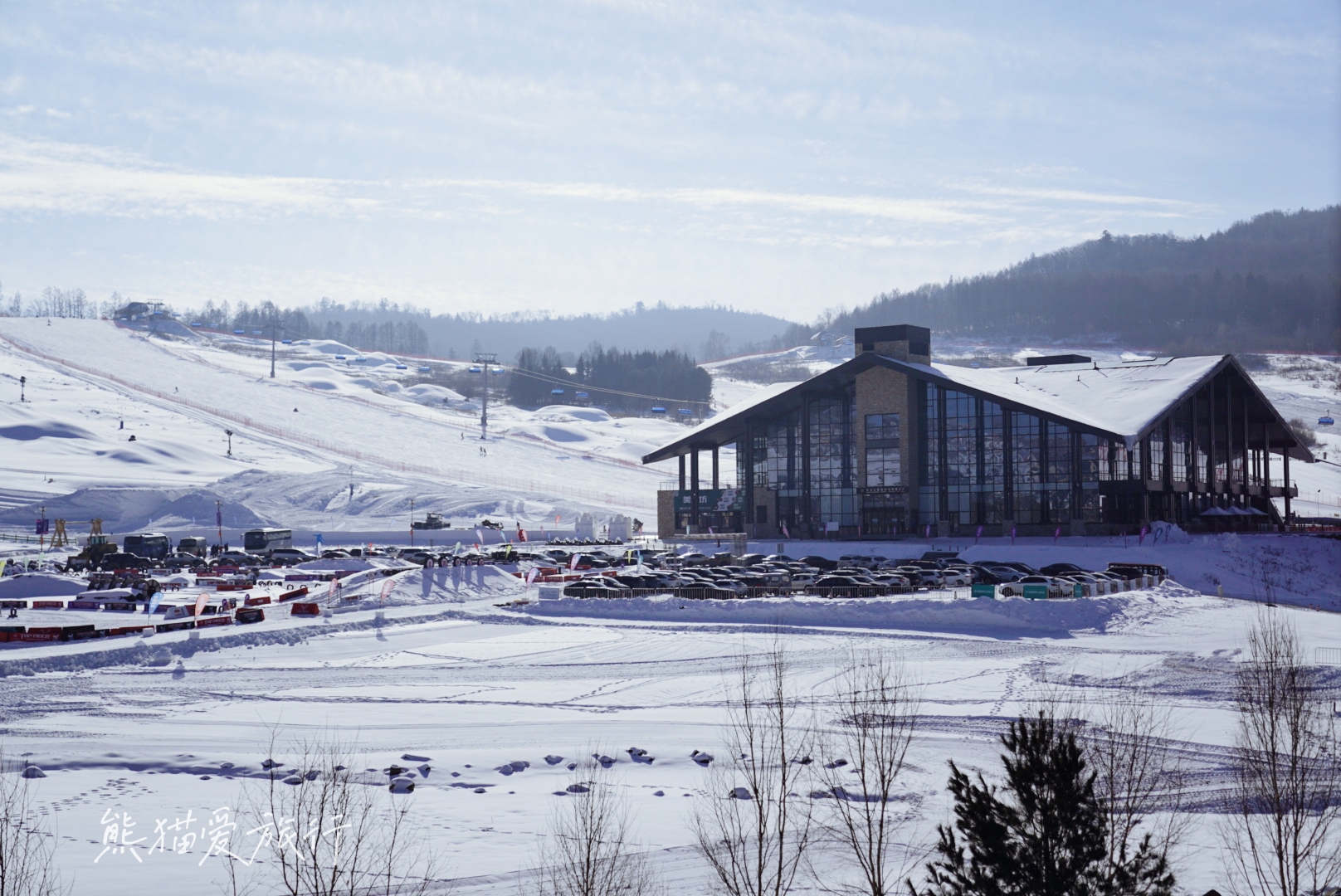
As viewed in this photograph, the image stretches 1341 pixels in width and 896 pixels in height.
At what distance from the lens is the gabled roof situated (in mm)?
68188

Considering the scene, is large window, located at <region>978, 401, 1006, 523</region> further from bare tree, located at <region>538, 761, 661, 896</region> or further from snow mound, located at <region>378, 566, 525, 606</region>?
bare tree, located at <region>538, 761, 661, 896</region>

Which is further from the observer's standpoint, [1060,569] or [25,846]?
[1060,569]

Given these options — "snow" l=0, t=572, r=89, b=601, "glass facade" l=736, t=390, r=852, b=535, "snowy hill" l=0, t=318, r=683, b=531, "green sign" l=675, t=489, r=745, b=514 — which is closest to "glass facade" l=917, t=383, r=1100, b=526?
"glass facade" l=736, t=390, r=852, b=535

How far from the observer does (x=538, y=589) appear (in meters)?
50.4

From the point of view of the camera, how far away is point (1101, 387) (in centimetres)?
7712

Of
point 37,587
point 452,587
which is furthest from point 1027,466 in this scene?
point 37,587

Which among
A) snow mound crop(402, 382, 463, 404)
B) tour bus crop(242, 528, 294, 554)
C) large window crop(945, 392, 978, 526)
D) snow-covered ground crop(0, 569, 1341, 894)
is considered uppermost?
snow mound crop(402, 382, 463, 404)

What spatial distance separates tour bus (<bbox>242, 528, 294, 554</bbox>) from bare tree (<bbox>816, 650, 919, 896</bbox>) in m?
55.1

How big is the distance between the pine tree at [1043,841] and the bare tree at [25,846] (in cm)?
956

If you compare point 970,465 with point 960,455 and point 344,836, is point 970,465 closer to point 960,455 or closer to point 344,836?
point 960,455

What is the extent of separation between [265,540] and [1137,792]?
6848cm

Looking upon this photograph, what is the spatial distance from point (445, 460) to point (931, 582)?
81.3 m

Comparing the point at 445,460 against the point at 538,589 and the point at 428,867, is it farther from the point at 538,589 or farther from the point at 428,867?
the point at 428,867

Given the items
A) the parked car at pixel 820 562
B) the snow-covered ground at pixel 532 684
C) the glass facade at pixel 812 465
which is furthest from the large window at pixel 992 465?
the parked car at pixel 820 562
